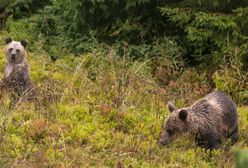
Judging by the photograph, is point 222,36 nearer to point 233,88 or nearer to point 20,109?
point 233,88

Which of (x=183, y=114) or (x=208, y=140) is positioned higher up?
(x=183, y=114)

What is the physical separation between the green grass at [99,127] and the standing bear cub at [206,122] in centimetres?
16

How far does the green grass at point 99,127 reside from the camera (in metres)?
7.25

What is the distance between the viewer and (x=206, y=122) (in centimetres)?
790

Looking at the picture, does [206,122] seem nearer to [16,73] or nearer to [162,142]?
[162,142]

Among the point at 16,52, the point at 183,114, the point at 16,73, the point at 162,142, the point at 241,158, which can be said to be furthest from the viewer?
the point at 16,52

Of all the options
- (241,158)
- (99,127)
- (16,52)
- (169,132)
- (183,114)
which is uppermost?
(241,158)

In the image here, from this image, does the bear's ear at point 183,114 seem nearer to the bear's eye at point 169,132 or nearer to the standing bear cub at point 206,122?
the standing bear cub at point 206,122

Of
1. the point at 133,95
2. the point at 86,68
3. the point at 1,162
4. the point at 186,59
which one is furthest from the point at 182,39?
the point at 1,162

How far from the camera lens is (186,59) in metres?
12.2

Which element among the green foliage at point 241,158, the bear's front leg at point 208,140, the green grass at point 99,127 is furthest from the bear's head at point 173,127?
the green foliage at point 241,158

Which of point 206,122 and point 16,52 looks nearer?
point 206,122

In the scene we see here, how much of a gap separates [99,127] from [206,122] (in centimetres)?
172

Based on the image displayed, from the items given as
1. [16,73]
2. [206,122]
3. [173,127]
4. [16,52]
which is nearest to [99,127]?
[173,127]
